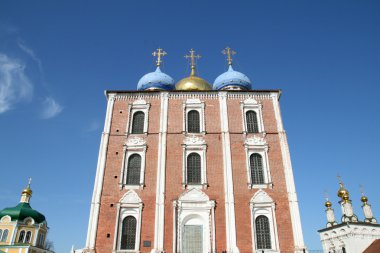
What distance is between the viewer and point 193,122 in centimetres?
2231

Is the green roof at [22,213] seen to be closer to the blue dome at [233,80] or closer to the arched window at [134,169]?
the arched window at [134,169]

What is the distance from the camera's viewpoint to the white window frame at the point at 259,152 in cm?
1956

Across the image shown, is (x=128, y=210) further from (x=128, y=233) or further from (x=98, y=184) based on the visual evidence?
(x=98, y=184)

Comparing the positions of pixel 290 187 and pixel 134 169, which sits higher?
pixel 134 169

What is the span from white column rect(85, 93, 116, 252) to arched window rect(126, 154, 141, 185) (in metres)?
1.59

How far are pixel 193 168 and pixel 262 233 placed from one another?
552cm

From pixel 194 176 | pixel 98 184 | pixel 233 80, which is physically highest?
pixel 233 80

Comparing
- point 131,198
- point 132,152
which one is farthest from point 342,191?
point 131,198

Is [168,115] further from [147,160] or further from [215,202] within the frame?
[215,202]

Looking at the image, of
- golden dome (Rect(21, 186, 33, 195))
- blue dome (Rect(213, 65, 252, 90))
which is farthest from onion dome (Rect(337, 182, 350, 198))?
golden dome (Rect(21, 186, 33, 195))

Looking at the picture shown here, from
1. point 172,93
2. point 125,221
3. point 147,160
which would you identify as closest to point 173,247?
point 125,221

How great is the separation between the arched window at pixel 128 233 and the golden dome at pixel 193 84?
1178cm

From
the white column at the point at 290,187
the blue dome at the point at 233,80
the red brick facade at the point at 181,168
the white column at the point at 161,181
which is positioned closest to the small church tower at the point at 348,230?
the white column at the point at 290,187

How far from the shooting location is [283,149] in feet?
68.3
